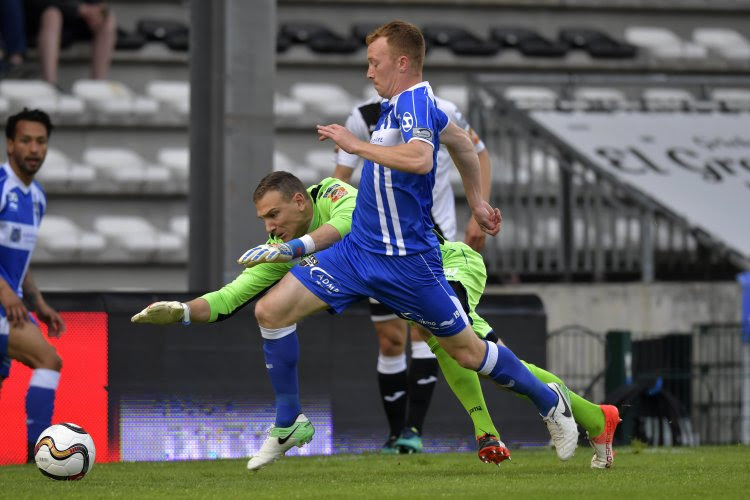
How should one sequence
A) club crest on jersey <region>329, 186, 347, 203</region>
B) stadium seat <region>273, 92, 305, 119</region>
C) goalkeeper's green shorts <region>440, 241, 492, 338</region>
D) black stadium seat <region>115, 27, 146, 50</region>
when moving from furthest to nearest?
black stadium seat <region>115, 27, 146, 50</region>
stadium seat <region>273, 92, 305, 119</region>
club crest on jersey <region>329, 186, 347, 203</region>
goalkeeper's green shorts <region>440, 241, 492, 338</region>

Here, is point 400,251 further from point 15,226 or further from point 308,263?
point 15,226

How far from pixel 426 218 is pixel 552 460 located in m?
2.29

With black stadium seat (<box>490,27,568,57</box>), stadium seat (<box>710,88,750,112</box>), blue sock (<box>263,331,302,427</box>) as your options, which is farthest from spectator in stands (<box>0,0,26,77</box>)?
blue sock (<box>263,331,302,427</box>)

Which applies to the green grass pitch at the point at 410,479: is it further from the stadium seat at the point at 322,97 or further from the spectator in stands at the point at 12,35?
the stadium seat at the point at 322,97

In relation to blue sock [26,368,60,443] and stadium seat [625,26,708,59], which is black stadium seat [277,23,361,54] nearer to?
stadium seat [625,26,708,59]

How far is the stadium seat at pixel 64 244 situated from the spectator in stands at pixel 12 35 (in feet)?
6.61

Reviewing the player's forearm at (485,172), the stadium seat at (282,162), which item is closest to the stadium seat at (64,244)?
the stadium seat at (282,162)

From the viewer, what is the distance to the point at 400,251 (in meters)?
6.67

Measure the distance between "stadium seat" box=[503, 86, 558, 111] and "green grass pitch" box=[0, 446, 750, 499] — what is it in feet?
23.2

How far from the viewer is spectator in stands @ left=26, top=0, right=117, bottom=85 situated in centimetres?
1650

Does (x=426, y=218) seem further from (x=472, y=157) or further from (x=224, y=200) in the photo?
(x=224, y=200)

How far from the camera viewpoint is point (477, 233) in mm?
8188

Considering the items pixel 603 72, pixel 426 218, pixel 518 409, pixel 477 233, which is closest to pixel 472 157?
pixel 426 218

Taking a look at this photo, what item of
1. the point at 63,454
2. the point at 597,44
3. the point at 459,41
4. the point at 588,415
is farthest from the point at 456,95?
the point at 63,454
